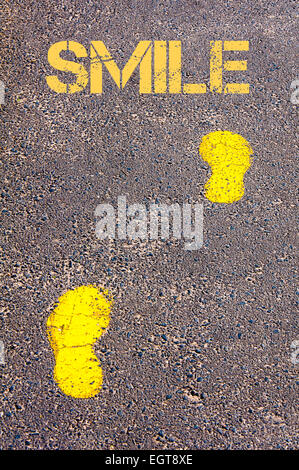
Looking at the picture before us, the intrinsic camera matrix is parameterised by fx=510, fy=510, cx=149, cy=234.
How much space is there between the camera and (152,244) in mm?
3078

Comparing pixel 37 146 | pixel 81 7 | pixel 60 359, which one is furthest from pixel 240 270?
pixel 81 7

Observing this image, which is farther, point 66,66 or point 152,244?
point 66,66

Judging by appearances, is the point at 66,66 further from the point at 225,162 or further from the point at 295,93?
the point at 295,93

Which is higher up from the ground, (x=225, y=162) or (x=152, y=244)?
(x=225, y=162)

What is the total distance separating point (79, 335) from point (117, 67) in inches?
86.7

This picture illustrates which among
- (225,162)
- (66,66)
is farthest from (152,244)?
(66,66)

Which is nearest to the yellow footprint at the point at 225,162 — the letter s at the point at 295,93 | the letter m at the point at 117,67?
the letter s at the point at 295,93

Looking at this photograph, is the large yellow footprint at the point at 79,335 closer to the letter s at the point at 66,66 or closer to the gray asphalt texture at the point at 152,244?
the gray asphalt texture at the point at 152,244

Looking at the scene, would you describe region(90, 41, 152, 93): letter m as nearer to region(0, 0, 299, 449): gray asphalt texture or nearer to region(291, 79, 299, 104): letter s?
region(0, 0, 299, 449): gray asphalt texture

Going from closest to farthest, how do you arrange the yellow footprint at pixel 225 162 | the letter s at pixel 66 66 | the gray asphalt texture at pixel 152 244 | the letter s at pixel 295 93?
the gray asphalt texture at pixel 152 244, the yellow footprint at pixel 225 162, the letter s at pixel 295 93, the letter s at pixel 66 66

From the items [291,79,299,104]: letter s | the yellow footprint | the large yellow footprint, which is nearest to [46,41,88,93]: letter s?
the yellow footprint

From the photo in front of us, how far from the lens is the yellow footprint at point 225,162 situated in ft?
10.8

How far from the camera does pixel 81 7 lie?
4340 millimetres

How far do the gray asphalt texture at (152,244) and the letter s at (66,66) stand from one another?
Answer: 77mm
